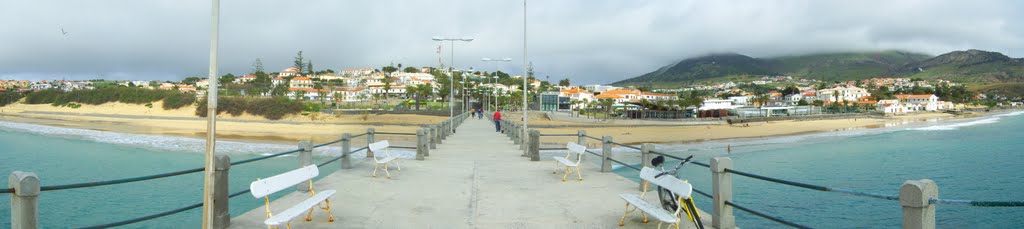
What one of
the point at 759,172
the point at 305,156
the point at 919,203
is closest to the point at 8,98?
the point at 305,156

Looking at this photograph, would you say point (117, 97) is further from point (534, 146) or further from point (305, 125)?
point (534, 146)

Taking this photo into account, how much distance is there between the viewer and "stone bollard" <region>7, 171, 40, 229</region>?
3.84 m

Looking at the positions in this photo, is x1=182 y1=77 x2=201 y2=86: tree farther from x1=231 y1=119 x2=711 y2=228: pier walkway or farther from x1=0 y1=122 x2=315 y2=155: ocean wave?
x1=231 y1=119 x2=711 y2=228: pier walkway

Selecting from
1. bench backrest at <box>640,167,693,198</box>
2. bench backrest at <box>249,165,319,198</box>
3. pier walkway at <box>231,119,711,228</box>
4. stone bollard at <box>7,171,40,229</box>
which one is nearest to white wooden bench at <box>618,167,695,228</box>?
bench backrest at <box>640,167,693,198</box>

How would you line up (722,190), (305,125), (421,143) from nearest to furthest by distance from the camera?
1. (722,190)
2. (421,143)
3. (305,125)

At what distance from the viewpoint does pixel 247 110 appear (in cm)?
7900

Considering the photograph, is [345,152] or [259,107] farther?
[259,107]

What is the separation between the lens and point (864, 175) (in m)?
24.7

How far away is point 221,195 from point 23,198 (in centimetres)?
197

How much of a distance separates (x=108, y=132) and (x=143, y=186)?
36906 millimetres

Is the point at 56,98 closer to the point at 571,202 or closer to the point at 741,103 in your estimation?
the point at 571,202

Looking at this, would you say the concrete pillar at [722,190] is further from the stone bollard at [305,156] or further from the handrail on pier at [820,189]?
the stone bollard at [305,156]

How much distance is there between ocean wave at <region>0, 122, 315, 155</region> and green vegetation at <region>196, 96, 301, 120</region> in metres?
24.9

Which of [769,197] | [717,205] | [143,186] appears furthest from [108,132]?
[717,205]
